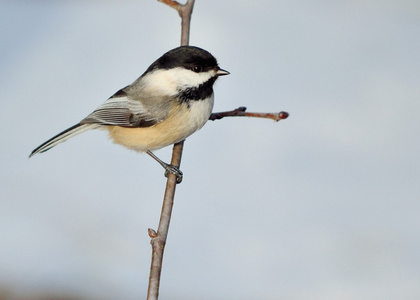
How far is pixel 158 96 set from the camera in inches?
73.9

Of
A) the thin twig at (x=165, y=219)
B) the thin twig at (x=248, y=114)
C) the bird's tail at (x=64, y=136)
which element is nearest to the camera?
the thin twig at (x=165, y=219)

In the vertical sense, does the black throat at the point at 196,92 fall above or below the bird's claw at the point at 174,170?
above

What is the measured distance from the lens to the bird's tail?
1697mm

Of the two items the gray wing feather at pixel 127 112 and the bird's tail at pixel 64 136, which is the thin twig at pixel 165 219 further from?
the bird's tail at pixel 64 136

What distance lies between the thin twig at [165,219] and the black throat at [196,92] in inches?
6.6

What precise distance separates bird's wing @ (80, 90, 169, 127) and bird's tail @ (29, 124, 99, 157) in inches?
2.1

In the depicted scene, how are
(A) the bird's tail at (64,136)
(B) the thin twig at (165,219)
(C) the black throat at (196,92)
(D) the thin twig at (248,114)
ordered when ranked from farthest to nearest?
(C) the black throat at (196,92)
(A) the bird's tail at (64,136)
(D) the thin twig at (248,114)
(B) the thin twig at (165,219)

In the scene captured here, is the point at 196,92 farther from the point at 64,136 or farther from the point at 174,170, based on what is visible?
the point at 64,136

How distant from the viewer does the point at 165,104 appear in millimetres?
1880

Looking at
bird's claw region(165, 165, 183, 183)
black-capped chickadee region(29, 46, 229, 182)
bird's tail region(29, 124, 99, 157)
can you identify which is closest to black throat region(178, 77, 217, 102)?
black-capped chickadee region(29, 46, 229, 182)

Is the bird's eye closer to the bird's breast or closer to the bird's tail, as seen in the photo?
the bird's breast

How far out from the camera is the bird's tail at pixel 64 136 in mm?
1697

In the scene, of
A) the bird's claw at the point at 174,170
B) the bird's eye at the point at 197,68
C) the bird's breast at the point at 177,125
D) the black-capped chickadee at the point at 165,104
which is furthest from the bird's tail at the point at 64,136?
the bird's eye at the point at 197,68

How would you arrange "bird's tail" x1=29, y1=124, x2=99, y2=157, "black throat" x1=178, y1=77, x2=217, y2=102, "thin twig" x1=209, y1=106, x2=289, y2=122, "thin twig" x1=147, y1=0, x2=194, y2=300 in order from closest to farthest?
"thin twig" x1=147, y1=0, x2=194, y2=300 < "thin twig" x1=209, y1=106, x2=289, y2=122 < "bird's tail" x1=29, y1=124, x2=99, y2=157 < "black throat" x1=178, y1=77, x2=217, y2=102
